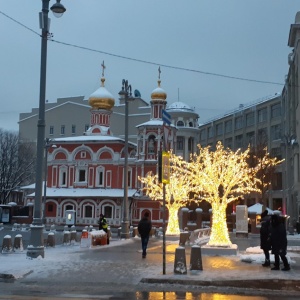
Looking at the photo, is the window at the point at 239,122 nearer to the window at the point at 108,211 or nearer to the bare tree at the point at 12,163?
the window at the point at 108,211

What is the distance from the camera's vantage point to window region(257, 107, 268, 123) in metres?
79.8

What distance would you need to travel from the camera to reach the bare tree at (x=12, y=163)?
70375 millimetres

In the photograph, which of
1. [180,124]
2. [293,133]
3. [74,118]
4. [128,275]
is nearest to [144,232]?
[128,275]

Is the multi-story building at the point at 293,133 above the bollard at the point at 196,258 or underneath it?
above

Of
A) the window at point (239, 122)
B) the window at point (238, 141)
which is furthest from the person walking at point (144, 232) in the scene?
the window at point (239, 122)

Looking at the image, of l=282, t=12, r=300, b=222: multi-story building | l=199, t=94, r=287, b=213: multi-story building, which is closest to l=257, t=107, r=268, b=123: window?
l=199, t=94, r=287, b=213: multi-story building

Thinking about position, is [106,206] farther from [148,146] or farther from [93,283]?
[93,283]

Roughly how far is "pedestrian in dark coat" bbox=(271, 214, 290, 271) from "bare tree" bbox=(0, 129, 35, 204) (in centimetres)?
5964

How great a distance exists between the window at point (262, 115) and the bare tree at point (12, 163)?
36799 millimetres

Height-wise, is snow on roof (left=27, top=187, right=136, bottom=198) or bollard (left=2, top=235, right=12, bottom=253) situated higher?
snow on roof (left=27, top=187, right=136, bottom=198)

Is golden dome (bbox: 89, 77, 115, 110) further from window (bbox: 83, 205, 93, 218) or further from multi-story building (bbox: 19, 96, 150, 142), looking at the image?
multi-story building (bbox: 19, 96, 150, 142)

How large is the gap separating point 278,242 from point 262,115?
68.2 m

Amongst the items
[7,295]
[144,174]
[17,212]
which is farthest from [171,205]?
[17,212]

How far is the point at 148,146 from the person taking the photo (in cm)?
6097
